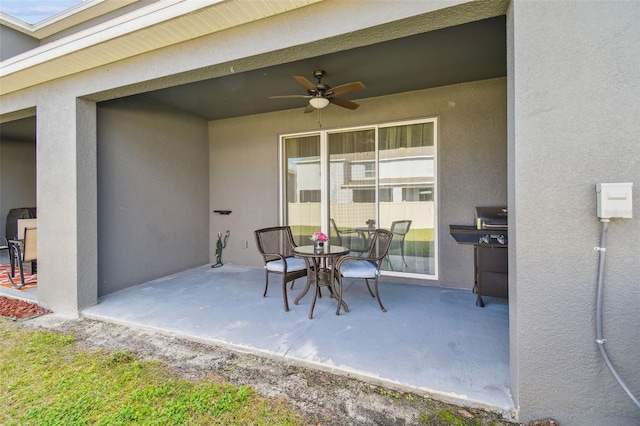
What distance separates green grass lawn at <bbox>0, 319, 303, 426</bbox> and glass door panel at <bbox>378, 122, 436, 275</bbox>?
3.11 meters

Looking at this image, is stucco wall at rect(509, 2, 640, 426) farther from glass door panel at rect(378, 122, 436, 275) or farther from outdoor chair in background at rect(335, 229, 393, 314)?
glass door panel at rect(378, 122, 436, 275)

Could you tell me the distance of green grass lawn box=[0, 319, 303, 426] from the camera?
177 centimetres

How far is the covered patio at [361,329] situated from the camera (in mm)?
2082

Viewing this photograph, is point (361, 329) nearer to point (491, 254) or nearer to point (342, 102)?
point (491, 254)

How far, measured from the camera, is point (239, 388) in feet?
6.75

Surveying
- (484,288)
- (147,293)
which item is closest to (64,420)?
(147,293)

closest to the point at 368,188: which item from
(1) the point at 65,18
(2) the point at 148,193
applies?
(2) the point at 148,193

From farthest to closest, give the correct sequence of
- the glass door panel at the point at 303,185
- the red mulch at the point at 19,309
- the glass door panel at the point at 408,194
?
the glass door panel at the point at 303,185, the glass door panel at the point at 408,194, the red mulch at the point at 19,309

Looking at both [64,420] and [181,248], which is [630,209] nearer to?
[64,420]

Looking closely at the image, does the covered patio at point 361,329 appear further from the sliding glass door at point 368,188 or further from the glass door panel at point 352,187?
the glass door panel at point 352,187

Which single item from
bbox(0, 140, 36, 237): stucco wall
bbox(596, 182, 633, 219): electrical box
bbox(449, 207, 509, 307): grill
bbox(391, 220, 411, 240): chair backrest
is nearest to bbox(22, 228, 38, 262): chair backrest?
bbox(0, 140, 36, 237): stucco wall

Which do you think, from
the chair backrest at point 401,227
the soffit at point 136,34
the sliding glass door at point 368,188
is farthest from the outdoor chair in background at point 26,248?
the chair backrest at point 401,227

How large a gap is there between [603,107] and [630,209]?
0.55 metres

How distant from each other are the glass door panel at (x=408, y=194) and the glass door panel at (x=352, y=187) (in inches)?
7.0
